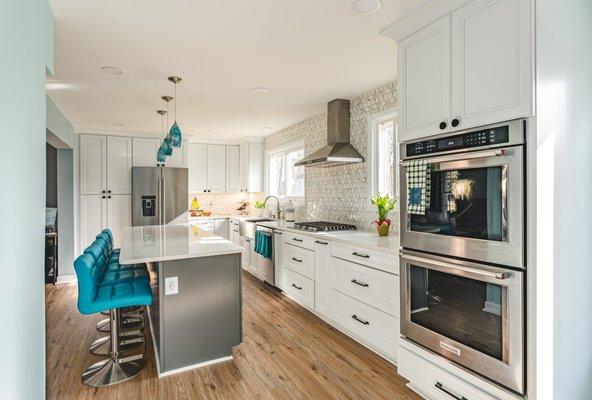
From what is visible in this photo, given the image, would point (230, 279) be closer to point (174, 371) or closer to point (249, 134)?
point (174, 371)

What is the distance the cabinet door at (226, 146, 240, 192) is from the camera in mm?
7262

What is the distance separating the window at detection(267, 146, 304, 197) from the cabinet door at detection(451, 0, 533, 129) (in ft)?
12.2

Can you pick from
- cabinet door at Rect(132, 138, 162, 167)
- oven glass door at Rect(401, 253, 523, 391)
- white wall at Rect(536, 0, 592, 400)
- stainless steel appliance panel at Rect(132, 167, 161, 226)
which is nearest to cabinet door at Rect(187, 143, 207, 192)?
cabinet door at Rect(132, 138, 162, 167)

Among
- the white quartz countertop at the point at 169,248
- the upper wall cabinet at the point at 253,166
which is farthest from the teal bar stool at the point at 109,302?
the upper wall cabinet at the point at 253,166

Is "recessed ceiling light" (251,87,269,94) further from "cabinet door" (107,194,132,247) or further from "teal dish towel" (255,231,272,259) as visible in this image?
"cabinet door" (107,194,132,247)

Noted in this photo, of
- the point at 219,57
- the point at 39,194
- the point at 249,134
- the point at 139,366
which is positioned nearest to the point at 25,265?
the point at 39,194

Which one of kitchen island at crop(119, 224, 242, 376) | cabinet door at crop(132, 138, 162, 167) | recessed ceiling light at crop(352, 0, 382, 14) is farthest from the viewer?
cabinet door at crop(132, 138, 162, 167)

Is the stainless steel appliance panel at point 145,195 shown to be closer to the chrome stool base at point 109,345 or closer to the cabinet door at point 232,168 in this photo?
the cabinet door at point 232,168

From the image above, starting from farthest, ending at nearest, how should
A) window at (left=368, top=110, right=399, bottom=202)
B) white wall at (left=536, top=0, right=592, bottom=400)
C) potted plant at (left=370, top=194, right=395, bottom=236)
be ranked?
window at (left=368, top=110, right=399, bottom=202) < potted plant at (left=370, top=194, right=395, bottom=236) < white wall at (left=536, top=0, right=592, bottom=400)

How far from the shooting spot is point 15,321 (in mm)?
1529

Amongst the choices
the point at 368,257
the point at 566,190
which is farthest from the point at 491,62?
the point at 368,257

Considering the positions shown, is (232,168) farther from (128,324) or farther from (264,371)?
(264,371)

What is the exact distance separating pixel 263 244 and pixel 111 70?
272cm

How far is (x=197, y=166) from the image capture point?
23.1ft
